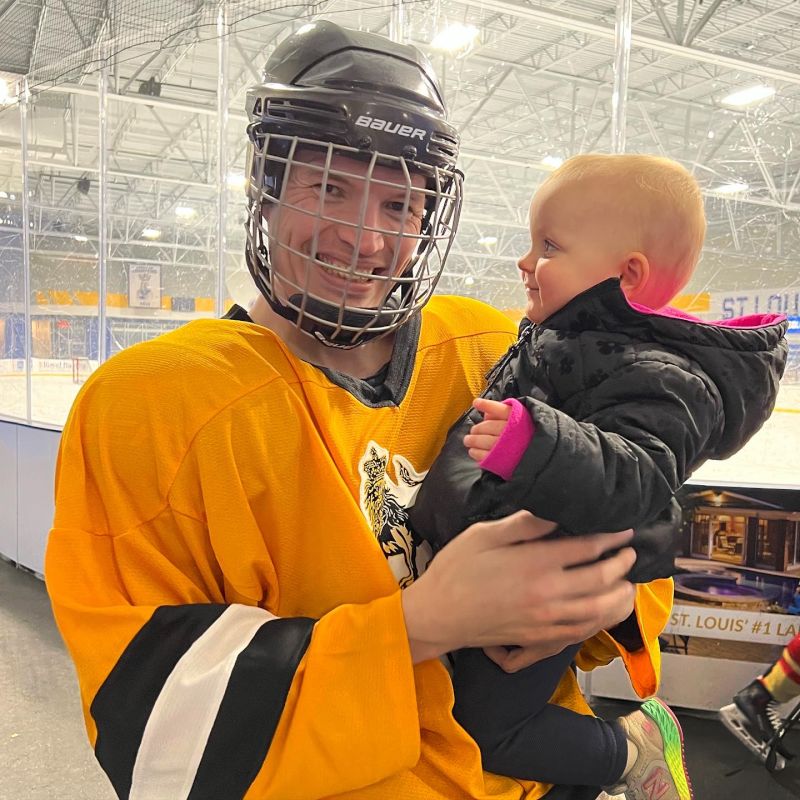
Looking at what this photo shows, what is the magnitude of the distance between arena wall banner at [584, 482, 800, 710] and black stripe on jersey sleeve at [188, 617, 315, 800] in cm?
242

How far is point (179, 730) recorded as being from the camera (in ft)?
2.28

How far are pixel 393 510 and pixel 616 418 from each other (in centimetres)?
26

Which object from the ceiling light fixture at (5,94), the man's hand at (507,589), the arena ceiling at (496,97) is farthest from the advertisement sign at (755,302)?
the ceiling light fixture at (5,94)

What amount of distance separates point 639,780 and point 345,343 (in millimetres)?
728

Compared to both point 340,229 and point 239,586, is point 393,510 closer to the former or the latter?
point 239,586

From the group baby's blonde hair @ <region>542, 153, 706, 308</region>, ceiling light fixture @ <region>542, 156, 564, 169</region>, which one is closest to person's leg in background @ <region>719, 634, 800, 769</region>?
baby's blonde hair @ <region>542, 153, 706, 308</region>

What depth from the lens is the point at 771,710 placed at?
8.35 ft

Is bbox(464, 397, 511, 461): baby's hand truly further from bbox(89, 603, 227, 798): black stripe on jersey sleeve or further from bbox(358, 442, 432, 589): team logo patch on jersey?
bbox(89, 603, 227, 798): black stripe on jersey sleeve

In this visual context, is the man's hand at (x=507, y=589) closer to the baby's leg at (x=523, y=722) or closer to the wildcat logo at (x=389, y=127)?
the baby's leg at (x=523, y=722)

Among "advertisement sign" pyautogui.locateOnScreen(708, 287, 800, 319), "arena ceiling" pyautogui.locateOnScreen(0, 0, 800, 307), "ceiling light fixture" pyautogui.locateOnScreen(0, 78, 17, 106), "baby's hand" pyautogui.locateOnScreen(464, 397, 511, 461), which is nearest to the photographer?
"baby's hand" pyautogui.locateOnScreen(464, 397, 511, 461)

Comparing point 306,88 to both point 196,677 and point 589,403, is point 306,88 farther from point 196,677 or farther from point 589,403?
point 196,677

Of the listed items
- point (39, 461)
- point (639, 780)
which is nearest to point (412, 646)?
point (639, 780)

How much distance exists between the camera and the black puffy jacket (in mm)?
665

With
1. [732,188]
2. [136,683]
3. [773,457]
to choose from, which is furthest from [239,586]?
[732,188]
